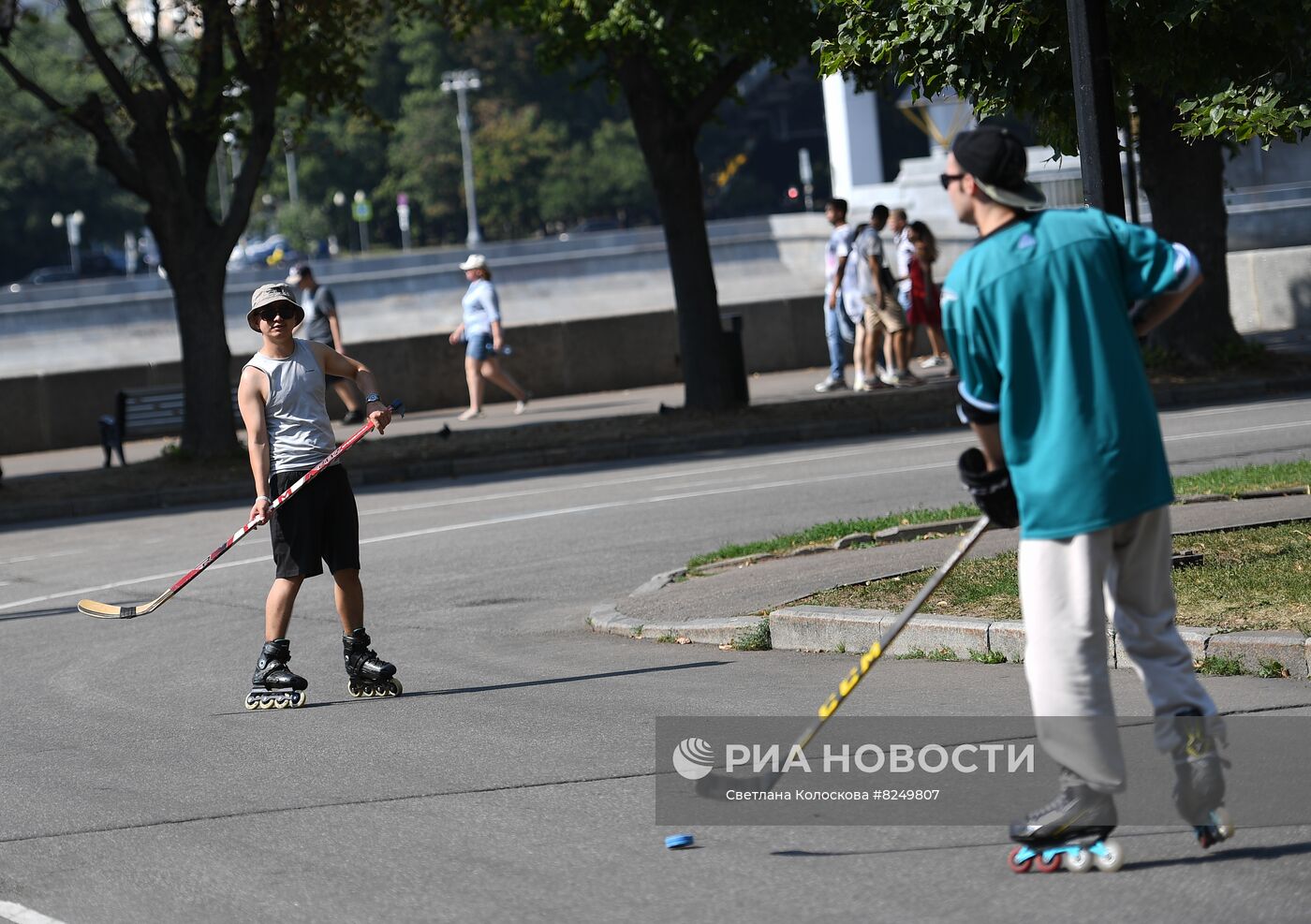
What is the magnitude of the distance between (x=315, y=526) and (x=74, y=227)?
265 ft

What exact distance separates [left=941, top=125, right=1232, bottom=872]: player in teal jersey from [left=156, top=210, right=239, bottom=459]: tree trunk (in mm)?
15072

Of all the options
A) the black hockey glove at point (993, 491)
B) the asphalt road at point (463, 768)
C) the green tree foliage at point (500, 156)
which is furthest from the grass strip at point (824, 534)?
the green tree foliage at point (500, 156)

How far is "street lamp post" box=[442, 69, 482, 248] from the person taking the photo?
77750 millimetres

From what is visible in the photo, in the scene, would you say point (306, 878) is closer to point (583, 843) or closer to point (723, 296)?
point (583, 843)

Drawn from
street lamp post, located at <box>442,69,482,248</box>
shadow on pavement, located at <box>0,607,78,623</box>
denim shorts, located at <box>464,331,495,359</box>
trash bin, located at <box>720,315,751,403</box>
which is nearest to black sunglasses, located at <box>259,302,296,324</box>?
shadow on pavement, located at <box>0,607,78,623</box>

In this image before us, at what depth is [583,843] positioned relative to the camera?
5.17 metres

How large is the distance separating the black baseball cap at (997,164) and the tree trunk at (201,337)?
49.2ft

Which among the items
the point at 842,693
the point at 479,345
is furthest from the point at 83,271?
the point at 842,693

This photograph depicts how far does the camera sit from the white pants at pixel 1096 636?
4402 millimetres

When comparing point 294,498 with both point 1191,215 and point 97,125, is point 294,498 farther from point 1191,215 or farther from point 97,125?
point 1191,215

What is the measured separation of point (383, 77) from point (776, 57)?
8635 centimetres

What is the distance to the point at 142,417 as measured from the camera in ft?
69.3

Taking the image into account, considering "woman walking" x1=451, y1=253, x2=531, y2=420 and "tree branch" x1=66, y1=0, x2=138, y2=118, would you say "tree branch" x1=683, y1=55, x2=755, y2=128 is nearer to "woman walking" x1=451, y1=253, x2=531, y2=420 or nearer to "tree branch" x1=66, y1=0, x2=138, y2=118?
"woman walking" x1=451, y1=253, x2=531, y2=420

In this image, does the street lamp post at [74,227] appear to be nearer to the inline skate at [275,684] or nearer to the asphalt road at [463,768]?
the asphalt road at [463,768]
